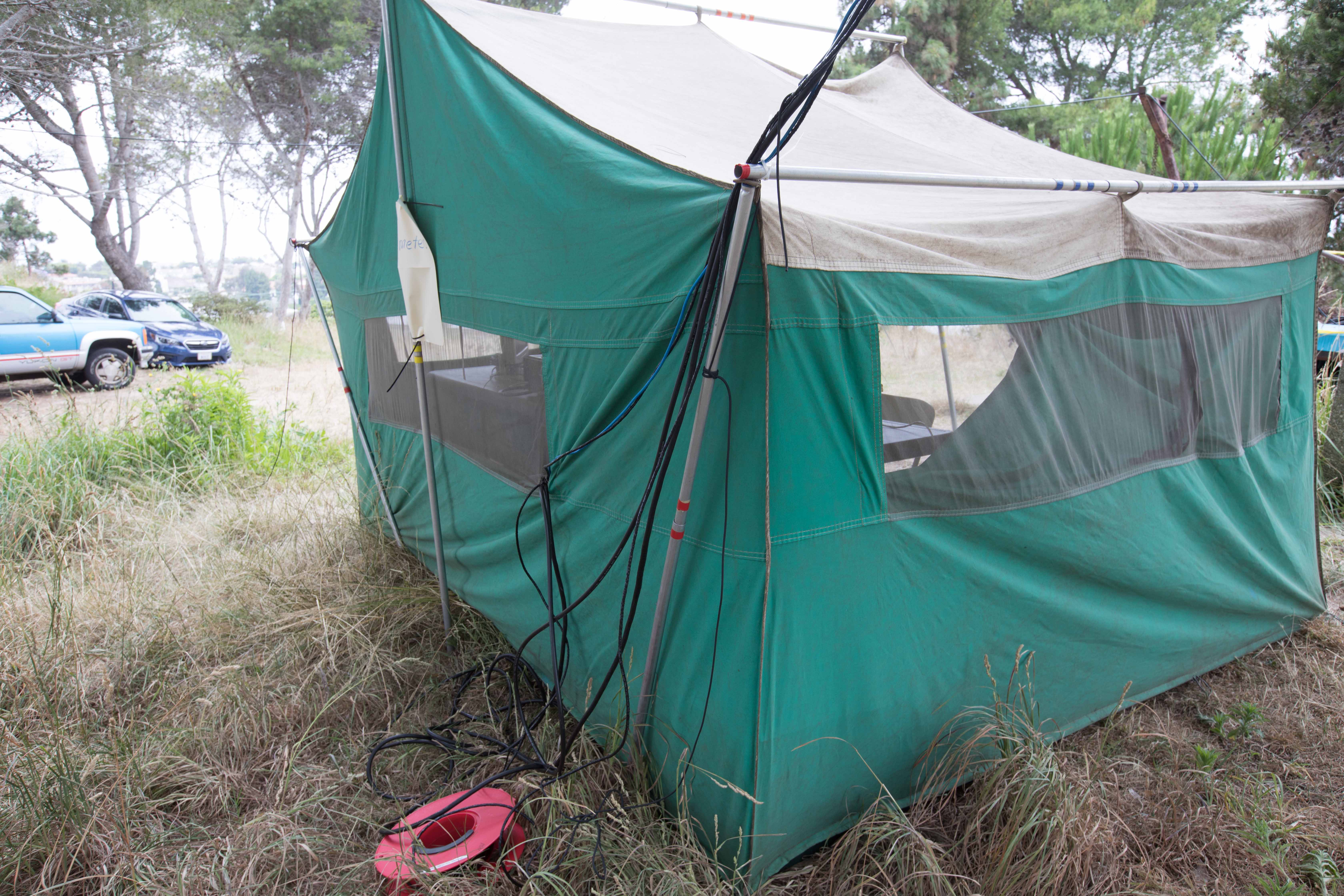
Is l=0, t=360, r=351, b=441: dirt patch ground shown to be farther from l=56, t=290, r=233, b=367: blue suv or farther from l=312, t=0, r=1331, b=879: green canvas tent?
l=312, t=0, r=1331, b=879: green canvas tent

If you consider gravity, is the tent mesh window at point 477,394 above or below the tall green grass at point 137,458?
above

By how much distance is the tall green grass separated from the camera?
15.6ft

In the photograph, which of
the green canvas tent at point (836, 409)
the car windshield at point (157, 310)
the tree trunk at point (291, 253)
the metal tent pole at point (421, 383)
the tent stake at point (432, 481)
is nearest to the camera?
the green canvas tent at point (836, 409)

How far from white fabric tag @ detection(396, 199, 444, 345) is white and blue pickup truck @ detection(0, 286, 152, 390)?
7314mm

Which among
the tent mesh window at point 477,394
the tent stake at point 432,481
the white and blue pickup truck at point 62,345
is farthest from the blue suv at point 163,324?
the tent stake at point 432,481

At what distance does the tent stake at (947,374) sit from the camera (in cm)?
230

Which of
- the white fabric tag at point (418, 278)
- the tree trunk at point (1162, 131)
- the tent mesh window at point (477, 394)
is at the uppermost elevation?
the tree trunk at point (1162, 131)

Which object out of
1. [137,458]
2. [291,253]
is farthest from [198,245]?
[137,458]

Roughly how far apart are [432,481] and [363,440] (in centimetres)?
128

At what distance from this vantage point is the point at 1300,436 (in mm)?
3580

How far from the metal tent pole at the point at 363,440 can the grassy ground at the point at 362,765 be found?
143mm

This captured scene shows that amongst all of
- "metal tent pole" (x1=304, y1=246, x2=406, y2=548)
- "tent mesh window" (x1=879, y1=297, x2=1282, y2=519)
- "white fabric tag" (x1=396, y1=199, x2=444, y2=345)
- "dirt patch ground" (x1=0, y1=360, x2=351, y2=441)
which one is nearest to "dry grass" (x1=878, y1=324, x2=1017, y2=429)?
"tent mesh window" (x1=879, y1=297, x2=1282, y2=519)

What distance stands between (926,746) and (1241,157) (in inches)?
282

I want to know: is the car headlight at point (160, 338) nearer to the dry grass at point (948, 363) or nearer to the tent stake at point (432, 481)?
the tent stake at point (432, 481)
